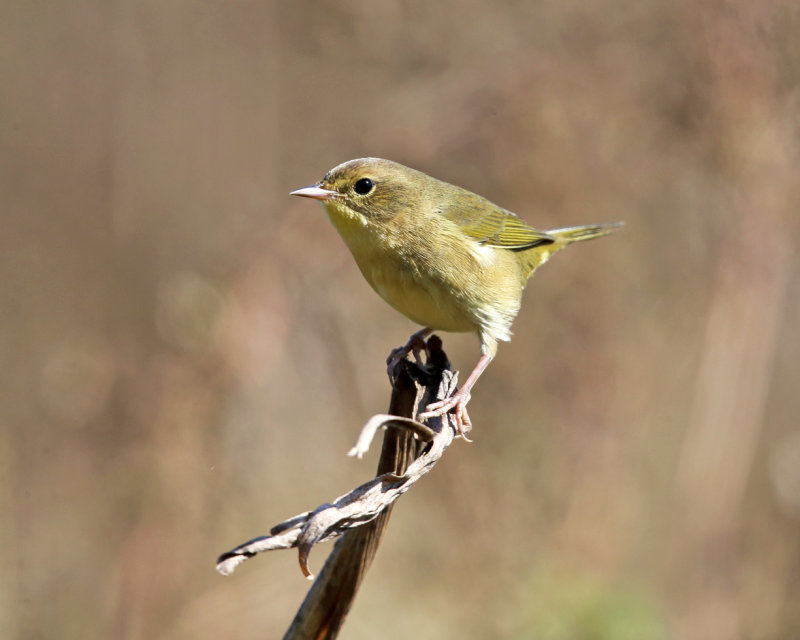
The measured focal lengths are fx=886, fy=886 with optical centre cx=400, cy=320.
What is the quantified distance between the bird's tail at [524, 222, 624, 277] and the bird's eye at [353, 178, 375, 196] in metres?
1.19

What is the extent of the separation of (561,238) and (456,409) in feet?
6.02

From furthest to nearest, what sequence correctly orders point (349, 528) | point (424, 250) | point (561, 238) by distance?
point (561, 238), point (424, 250), point (349, 528)

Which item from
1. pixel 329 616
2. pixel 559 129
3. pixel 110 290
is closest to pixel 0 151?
pixel 110 290

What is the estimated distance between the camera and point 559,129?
5820mm

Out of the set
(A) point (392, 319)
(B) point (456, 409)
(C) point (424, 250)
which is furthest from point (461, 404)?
(A) point (392, 319)

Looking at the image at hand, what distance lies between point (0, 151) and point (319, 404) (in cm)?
334

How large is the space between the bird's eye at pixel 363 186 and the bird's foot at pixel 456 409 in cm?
111

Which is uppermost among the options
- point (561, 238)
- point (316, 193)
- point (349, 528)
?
point (561, 238)

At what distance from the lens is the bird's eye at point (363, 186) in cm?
421

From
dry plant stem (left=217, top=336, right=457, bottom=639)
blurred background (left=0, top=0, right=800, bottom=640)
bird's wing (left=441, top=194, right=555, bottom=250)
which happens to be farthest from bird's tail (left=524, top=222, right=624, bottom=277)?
dry plant stem (left=217, top=336, right=457, bottom=639)

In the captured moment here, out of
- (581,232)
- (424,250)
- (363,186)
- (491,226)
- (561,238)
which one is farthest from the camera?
(581,232)

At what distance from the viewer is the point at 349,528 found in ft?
6.12

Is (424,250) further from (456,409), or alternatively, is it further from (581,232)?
(581,232)

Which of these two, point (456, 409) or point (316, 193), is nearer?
point (456, 409)
